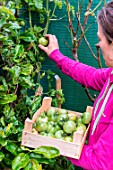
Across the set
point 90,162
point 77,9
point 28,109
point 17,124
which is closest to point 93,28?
point 77,9

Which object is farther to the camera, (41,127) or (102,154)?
(41,127)

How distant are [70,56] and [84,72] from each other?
40cm

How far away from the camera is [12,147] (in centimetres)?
122

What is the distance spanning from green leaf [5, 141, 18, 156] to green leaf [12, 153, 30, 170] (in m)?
0.04

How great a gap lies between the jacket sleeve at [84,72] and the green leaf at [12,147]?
0.48m

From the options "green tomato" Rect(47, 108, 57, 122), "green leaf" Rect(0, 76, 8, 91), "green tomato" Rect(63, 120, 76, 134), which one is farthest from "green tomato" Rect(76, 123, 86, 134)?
"green leaf" Rect(0, 76, 8, 91)

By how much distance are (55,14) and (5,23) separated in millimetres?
689

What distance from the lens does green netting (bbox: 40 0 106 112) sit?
67.8 inches

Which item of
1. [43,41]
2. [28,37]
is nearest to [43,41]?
[43,41]

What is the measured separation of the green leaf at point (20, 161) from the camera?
44.3 inches

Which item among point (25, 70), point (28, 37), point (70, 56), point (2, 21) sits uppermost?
point (2, 21)

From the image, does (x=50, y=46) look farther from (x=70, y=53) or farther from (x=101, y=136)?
(x=101, y=136)

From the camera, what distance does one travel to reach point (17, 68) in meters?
1.12

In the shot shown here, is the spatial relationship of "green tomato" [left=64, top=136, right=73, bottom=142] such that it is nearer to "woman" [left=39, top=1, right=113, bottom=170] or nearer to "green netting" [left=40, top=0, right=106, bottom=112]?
"woman" [left=39, top=1, right=113, bottom=170]
